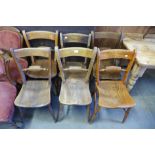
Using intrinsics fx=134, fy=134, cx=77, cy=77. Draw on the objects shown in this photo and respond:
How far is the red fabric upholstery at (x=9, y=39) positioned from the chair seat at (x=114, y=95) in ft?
3.42

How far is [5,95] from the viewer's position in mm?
1280

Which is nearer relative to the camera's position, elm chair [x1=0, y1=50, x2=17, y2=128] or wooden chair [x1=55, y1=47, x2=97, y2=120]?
elm chair [x1=0, y1=50, x2=17, y2=128]

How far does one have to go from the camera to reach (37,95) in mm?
1325

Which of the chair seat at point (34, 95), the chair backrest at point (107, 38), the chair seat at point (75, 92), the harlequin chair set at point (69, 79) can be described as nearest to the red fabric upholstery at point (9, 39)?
the harlequin chair set at point (69, 79)

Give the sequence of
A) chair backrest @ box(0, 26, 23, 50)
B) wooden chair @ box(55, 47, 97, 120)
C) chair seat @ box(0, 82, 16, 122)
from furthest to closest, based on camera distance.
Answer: chair backrest @ box(0, 26, 23, 50) → wooden chair @ box(55, 47, 97, 120) → chair seat @ box(0, 82, 16, 122)

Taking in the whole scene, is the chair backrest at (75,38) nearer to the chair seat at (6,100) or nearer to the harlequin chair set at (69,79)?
the harlequin chair set at (69,79)

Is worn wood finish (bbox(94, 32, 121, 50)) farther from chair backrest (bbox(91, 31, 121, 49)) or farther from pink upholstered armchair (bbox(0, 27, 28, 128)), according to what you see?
pink upholstered armchair (bbox(0, 27, 28, 128))

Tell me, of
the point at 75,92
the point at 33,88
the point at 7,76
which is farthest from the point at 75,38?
the point at 7,76

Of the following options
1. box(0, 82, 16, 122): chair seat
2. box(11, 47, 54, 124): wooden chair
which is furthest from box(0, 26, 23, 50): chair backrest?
box(0, 82, 16, 122): chair seat

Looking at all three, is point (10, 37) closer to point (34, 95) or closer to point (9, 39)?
point (9, 39)

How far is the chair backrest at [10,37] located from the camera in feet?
4.86

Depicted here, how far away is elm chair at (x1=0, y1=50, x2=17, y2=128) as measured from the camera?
3.80 feet
